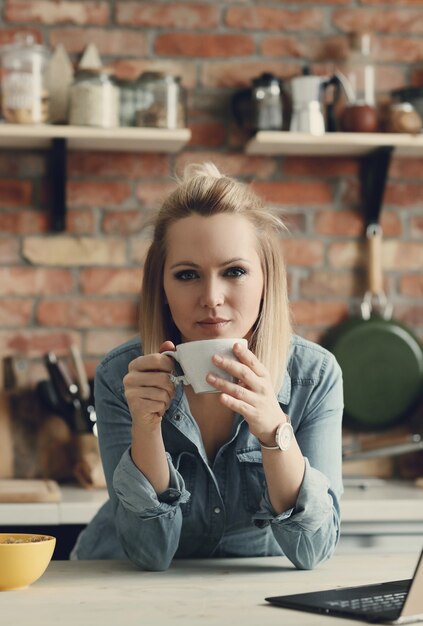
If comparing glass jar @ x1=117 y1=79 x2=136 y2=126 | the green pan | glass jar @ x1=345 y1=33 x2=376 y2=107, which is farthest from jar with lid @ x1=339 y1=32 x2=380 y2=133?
glass jar @ x1=117 y1=79 x2=136 y2=126

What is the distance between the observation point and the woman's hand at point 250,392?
1285 mm

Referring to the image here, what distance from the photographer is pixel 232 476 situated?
5.34 feet

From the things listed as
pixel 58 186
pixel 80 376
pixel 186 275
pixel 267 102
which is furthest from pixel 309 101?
pixel 186 275

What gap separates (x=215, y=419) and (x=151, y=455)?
0.25m

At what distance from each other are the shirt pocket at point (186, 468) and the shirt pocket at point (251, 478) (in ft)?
0.24

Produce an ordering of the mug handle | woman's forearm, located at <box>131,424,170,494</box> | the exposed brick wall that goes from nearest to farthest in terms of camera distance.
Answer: the mug handle < woman's forearm, located at <box>131,424,170,494</box> < the exposed brick wall

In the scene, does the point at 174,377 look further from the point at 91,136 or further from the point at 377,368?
the point at 377,368

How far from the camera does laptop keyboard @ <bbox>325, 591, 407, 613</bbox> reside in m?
1.09

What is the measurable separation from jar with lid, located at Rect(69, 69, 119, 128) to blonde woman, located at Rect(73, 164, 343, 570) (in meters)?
1.02

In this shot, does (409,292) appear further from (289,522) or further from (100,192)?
(289,522)

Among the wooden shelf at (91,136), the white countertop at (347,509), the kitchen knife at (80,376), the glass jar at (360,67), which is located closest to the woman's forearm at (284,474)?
the white countertop at (347,509)

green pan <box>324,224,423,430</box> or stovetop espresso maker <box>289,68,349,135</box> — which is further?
green pan <box>324,224,423,430</box>

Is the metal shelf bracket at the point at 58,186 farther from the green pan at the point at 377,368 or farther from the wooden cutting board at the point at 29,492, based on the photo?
the green pan at the point at 377,368

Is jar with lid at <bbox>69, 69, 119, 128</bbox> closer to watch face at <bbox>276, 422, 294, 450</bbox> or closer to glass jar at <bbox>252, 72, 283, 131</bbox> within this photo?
glass jar at <bbox>252, 72, 283, 131</bbox>
